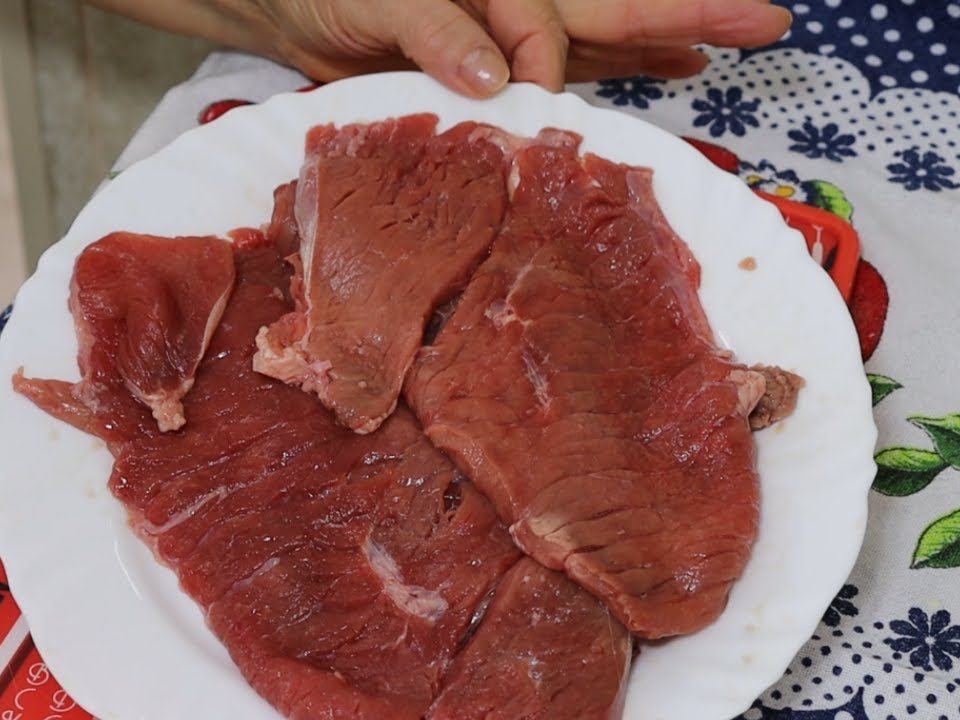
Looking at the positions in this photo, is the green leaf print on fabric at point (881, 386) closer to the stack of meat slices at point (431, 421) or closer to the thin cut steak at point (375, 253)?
the stack of meat slices at point (431, 421)

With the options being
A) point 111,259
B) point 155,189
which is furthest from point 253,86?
point 111,259

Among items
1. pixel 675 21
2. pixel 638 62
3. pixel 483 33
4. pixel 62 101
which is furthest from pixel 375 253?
pixel 62 101

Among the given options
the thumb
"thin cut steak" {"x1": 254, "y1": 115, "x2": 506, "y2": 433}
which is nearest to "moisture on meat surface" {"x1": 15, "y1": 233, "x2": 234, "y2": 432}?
"thin cut steak" {"x1": 254, "y1": 115, "x2": 506, "y2": 433}

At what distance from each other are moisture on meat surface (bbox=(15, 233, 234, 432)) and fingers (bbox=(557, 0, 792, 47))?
3.83 feet

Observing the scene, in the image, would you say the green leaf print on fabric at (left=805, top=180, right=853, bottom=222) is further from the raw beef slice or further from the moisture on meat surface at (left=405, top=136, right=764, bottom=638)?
the raw beef slice

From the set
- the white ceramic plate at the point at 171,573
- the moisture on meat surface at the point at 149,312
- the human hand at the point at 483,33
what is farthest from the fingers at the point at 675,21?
the moisture on meat surface at the point at 149,312

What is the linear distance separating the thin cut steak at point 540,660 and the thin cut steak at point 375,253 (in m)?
0.43

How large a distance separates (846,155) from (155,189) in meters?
1.75

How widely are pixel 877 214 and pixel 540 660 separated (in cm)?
155

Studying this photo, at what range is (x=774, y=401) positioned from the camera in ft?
6.03

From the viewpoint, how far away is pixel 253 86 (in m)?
2.78

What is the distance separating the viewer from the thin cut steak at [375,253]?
186cm

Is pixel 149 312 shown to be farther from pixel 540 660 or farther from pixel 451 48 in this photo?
A: pixel 540 660

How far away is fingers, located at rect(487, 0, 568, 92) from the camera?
239 cm
